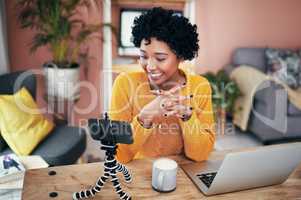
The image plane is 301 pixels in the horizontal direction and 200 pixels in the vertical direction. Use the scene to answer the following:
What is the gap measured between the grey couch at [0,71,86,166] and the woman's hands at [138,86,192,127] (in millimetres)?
1017

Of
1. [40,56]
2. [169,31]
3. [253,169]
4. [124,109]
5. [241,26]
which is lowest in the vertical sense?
[253,169]

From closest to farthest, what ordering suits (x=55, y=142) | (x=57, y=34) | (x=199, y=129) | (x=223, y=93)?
(x=199, y=129)
(x=55, y=142)
(x=57, y=34)
(x=223, y=93)

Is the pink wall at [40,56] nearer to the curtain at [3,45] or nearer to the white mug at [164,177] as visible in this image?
the curtain at [3,45]

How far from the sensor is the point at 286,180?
1.16 meters

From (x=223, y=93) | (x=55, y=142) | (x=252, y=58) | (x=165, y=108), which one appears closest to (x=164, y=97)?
(x=165, y=108)

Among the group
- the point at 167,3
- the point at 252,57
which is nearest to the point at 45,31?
the point at 167,3

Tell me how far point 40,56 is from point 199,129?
2080mm

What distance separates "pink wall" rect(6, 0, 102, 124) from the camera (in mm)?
2834

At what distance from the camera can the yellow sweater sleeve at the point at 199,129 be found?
1.25 metres

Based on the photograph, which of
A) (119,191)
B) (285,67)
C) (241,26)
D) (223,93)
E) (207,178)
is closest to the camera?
(119,191)

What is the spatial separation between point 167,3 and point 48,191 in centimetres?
237

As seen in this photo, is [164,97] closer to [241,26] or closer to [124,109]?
[124,109]

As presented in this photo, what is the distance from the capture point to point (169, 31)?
1.17m

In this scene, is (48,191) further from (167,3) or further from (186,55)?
(167,3)
